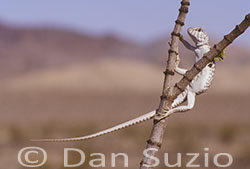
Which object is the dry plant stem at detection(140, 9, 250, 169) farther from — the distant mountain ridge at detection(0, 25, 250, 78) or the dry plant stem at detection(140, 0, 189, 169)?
the distant mountain ridge at detection(0, 25, 250, 78)

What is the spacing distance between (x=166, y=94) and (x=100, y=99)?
2006 inches

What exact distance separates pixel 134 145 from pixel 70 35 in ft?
300

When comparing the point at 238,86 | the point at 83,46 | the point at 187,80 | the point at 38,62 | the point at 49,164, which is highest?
the point at 83,46

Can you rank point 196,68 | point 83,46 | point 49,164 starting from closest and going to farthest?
point 196,68
point 49,164
point 83,46

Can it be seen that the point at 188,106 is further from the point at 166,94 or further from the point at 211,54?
the point at 211,54

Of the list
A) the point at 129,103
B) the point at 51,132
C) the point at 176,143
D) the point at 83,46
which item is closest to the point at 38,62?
the point at 83,46

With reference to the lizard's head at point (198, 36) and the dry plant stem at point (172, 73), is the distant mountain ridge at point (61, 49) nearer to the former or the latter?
the lizard's head at point (198, 36)

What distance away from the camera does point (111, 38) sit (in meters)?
117

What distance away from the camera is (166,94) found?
2711 mm

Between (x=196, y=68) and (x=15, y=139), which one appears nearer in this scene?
(x=196, y=68)

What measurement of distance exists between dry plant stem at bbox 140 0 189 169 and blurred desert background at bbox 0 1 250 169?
49.3ft

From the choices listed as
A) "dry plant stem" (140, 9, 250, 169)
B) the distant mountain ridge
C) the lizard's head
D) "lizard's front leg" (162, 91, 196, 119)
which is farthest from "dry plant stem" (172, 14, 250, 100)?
the distant mountain ridge

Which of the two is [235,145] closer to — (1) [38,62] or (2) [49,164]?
(2) [49,164]

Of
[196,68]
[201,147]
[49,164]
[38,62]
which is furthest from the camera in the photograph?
[38,62]
